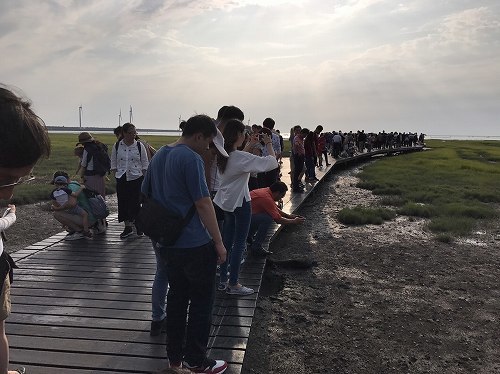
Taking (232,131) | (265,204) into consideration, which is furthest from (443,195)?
(232,131)

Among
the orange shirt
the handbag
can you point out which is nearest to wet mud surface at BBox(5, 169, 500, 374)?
the orange shirt

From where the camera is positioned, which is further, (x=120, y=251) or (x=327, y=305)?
(x=120, y=251)

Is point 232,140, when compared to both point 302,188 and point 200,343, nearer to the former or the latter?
point 200,343

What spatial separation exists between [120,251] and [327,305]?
289 cm

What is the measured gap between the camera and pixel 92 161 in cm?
685

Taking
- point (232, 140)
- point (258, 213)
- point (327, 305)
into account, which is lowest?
point (327, 305)

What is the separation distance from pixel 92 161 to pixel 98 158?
121mm

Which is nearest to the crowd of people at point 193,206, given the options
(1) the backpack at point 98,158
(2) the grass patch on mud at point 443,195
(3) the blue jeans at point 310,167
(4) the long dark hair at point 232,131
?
(4) the long dark hair at point 232,131

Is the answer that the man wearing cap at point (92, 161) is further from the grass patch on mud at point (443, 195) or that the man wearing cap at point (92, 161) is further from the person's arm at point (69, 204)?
the grass patch on mud at point (443, 195)

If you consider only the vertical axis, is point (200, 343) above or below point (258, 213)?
below

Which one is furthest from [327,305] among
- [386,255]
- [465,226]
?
[465,226]

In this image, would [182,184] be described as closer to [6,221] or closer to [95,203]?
[6,221]

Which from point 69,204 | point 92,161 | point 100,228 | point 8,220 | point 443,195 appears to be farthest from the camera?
point 443,195

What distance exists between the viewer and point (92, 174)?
6895 millimetres
